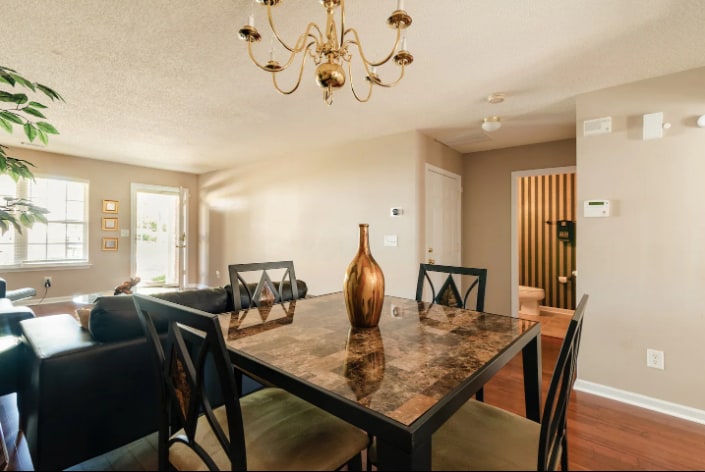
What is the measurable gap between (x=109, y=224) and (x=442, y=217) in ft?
18.1

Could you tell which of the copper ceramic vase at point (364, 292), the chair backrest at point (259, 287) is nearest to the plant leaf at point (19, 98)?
the chair backrest at point (259, 287)

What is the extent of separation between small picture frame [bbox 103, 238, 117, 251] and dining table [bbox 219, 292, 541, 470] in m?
5.40

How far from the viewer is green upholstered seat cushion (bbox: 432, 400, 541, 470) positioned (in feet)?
3.14

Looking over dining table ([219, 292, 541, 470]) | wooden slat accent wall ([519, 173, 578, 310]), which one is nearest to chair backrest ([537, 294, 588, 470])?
dining table ([219, 292, 541, 470])

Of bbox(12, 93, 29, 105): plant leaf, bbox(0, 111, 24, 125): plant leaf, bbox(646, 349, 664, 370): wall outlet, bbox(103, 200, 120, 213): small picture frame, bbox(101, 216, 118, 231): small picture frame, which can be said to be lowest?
bbox(646, 349, 664, 370): wall outlet

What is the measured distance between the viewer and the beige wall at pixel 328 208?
148 inches

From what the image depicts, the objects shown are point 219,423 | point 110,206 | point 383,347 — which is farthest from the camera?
point 110,206

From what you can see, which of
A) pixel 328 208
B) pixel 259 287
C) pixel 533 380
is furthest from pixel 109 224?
pixel 533 380

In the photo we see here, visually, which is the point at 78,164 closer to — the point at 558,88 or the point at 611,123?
the point at 558,88

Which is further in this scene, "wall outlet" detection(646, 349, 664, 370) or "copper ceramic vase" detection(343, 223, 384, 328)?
"wall outlet" detection(646, 349, 664, 370)

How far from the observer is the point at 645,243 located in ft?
7.96

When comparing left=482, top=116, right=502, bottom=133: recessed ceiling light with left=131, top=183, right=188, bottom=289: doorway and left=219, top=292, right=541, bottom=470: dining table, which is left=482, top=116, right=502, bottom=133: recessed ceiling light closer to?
left=219, top=292, right=541, bottom=470: dining table

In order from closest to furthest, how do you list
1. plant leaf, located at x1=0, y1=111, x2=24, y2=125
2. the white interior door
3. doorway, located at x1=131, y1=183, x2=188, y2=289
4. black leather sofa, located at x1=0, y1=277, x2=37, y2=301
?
plant leaf, located at x1=0, y1=111, x2=24, y2=125 < black leather sofa, located at x1=0, y1=277, x2=37, y2=301 < the white interior door < doorway, located at x1=131, y1=183, x2=188, y2=289

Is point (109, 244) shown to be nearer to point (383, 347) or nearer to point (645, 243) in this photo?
point (383, 347)
